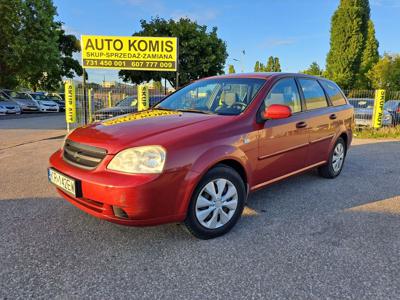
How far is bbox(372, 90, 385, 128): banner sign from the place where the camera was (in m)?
11.3

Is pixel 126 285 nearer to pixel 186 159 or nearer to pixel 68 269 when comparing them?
pixel 68 269

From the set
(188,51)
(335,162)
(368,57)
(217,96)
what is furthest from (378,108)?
(368,57)

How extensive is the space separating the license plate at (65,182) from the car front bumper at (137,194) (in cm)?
5

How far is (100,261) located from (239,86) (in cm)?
242

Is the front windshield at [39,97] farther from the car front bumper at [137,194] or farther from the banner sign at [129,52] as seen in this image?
the car front bumper at [137,194]

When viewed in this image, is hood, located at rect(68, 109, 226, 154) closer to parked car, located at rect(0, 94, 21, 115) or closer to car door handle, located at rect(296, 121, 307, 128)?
car door handle, located at rect(296, 121, 307, 128)

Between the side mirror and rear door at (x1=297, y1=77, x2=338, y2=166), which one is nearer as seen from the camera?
the side mirror

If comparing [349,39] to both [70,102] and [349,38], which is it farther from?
[70,102]

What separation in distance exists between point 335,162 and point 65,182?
4029 millimetres

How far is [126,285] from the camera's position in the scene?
234 cm

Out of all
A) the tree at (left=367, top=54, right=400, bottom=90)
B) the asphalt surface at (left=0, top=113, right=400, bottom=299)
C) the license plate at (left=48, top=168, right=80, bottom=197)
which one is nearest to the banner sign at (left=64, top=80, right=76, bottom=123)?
the asphalt surface at (left=0, top=113, right=400, bottom=299)

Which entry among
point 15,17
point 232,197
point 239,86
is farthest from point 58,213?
point 15,17

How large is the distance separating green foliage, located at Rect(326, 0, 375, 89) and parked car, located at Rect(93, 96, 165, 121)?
23928 millimetres

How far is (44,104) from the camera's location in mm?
23547
